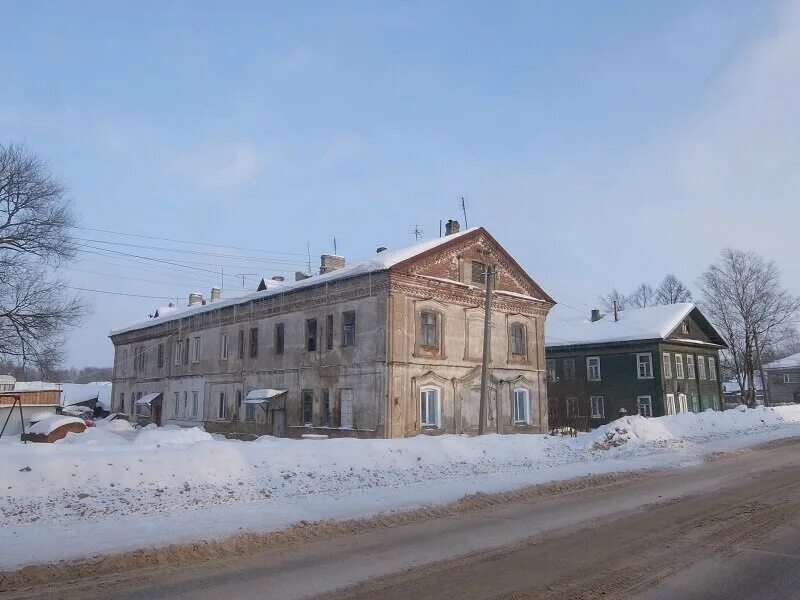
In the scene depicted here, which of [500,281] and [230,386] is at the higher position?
[500,281]

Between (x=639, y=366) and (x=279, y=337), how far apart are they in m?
26.8

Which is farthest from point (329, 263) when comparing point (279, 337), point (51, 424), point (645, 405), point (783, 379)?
point (783, 379)

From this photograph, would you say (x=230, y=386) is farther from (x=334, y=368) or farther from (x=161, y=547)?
(x=161, y=547)

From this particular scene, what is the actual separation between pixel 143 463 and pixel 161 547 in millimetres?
4662

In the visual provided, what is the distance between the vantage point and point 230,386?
35.4 meters

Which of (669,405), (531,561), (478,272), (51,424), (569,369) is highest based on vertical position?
(478,272)

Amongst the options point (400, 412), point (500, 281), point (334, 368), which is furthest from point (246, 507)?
point (500, 281)

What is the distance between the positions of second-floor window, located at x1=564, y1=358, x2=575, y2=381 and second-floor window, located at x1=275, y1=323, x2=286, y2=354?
83.7 ft

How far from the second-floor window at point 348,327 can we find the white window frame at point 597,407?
24.9 m

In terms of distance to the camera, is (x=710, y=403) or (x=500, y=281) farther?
(x=710, y=403)

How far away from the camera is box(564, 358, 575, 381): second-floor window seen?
48625mm

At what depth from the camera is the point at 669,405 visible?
146 feet

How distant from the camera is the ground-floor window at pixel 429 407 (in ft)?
91.2

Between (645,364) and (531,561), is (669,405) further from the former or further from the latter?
Result: (531,561)
